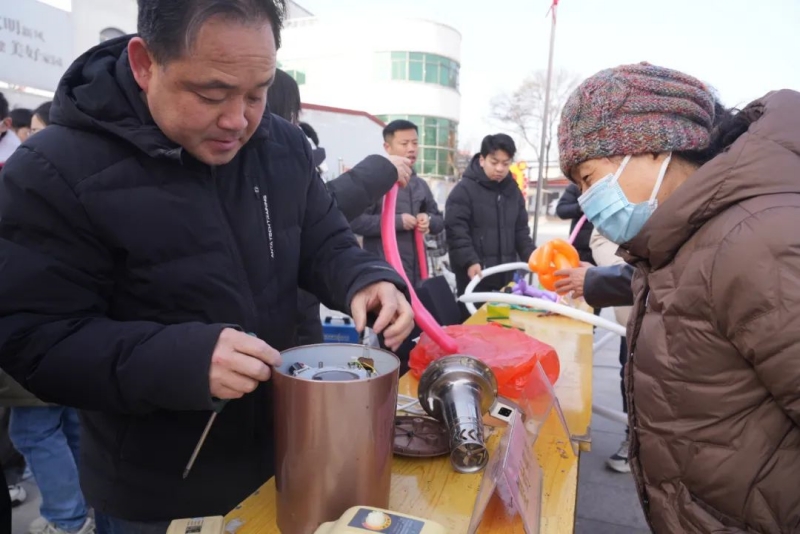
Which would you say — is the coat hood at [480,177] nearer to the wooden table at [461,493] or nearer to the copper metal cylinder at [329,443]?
the wooden table at [461,493]

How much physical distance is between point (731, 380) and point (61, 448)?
8.52 feet

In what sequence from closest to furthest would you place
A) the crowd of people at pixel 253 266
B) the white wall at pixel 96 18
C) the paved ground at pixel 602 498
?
the crowd of people at pixel 253 266 → the paved ground at pixel 602 498 → the white wall at pixel 96 18

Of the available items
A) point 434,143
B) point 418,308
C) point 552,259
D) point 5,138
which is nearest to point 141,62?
point 418,308

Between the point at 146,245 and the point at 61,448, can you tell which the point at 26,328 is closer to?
the point at 146,245

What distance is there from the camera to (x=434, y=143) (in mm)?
32844

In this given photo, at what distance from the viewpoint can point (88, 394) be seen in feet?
2.95

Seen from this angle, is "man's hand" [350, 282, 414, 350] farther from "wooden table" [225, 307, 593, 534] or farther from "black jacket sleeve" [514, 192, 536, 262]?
"black jacket sleeve" [514, 192, 536, 262]

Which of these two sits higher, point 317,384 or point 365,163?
point 365,163

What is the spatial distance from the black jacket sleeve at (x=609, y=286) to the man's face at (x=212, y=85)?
160 cm

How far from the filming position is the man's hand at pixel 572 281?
2.39m

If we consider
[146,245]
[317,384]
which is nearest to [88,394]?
[146,245]

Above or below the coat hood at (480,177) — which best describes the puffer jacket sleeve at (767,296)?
below

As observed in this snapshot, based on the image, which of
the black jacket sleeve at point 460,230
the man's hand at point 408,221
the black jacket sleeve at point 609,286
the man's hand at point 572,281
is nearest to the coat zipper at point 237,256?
the black jacket sleeve at point 609,286

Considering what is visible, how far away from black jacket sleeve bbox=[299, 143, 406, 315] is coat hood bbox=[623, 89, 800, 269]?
0.58 m
